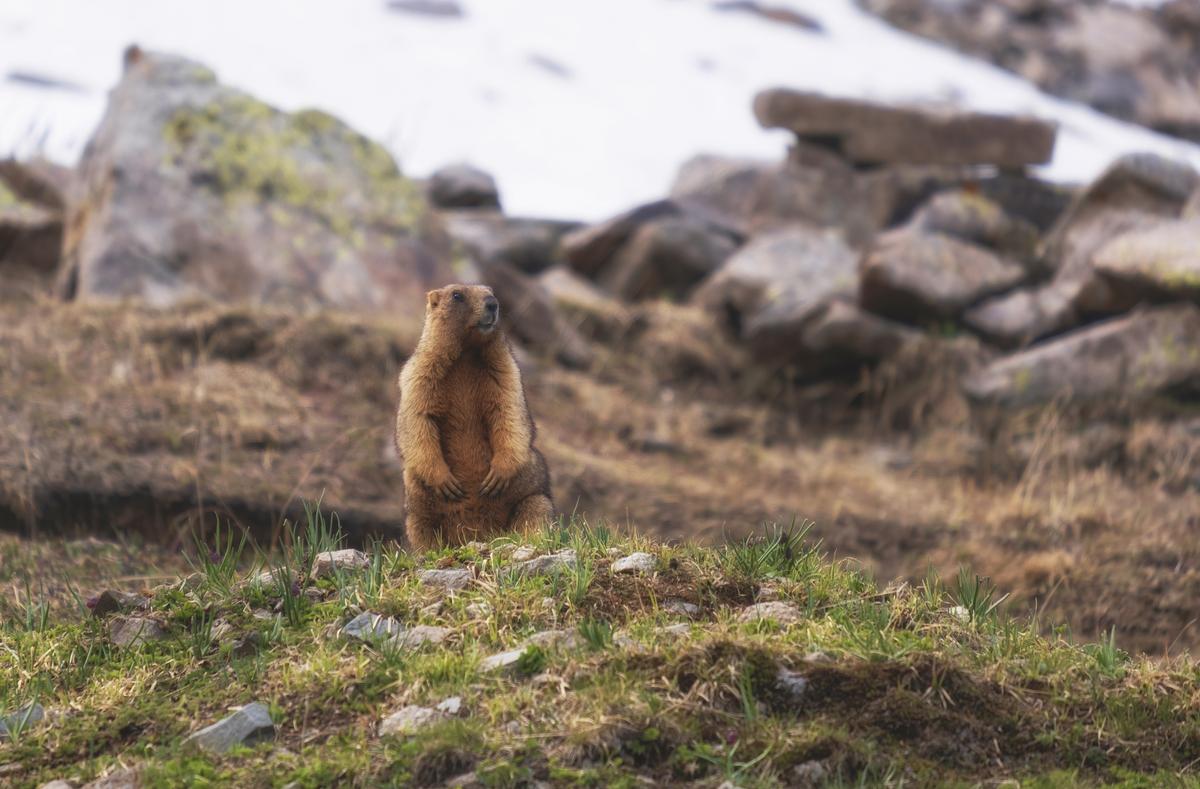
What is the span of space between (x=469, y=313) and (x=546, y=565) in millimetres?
1873

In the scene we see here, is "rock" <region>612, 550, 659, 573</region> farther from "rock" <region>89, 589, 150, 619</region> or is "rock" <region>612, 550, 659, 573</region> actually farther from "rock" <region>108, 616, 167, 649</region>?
"rock" <region>89, 589, 150, 619</region>

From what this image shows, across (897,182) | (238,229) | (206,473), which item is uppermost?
(897,182)

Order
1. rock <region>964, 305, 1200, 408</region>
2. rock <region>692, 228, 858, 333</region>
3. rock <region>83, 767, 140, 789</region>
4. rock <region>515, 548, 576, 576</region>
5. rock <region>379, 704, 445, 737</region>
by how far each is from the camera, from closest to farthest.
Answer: rock <region>83, 767, 140, 789</region> → rock <region>379, 704, 445, 737</region> → rock <region>515, 548, 576, 576</region> → rock <region>964, 305, 1200, 408</region> → rock <region>692, 228, 858, 333</region>

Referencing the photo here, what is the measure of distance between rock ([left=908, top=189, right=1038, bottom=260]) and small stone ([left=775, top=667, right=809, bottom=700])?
11958mm

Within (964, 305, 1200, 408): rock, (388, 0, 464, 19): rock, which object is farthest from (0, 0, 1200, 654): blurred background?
(388, 0, 464, 19): rock

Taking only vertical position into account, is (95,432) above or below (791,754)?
below

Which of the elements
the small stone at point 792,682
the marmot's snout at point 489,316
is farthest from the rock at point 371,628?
the marmot's snout at point 489,316

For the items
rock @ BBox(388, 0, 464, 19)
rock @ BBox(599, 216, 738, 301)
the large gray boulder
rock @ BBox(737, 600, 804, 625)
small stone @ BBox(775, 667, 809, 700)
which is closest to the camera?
small stone @ BBox(775, 667, 809, 700)

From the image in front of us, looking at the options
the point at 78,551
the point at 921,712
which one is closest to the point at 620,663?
the point at 921,712

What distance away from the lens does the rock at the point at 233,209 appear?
13891mm

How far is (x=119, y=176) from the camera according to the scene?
46.6 ft

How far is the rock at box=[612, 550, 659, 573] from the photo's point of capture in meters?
5.86

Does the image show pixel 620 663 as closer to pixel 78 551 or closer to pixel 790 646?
pixel 790 646

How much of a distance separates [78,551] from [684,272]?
9.66m
